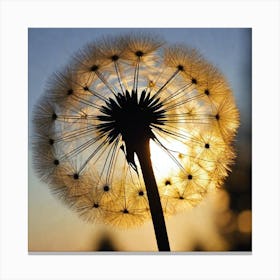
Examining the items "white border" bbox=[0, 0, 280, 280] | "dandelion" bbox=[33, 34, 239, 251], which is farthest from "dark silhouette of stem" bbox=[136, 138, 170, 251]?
"white border" bbox=[0, 0, 280, 280]

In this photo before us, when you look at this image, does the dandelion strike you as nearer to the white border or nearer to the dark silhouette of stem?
the dark silhouette of stem
